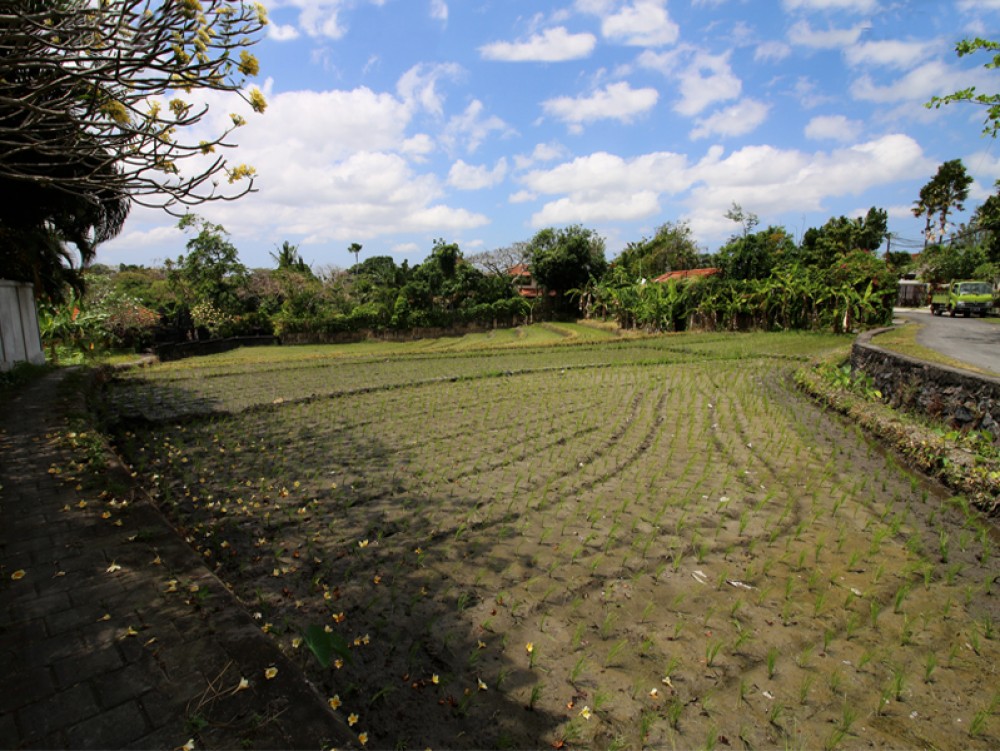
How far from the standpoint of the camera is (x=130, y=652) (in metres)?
2.57

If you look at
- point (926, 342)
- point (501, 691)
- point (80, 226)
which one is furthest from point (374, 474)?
point (926, 342)

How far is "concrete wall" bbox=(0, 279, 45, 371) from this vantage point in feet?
39.4

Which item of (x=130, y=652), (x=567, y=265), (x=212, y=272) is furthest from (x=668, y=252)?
(x=130, y=652)

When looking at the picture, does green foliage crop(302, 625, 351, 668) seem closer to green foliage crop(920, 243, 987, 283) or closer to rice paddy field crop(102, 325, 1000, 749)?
rice paddy field crop(102, 325, 1000, 749)

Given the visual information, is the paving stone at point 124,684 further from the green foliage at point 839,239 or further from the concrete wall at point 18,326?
the green foliage at point 839,239

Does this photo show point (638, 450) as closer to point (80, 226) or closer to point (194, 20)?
point (194, 20)

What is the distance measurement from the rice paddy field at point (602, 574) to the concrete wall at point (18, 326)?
6.62m

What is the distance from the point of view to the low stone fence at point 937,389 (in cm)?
Result: 555

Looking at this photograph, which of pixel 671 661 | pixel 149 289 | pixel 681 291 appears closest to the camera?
pixel 671 661

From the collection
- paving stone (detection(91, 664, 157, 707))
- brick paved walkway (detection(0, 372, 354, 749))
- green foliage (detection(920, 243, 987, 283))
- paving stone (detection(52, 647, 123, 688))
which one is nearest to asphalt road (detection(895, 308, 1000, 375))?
brick paved walkway (detection(0, 372, 354, 749))

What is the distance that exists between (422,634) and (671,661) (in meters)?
1.37

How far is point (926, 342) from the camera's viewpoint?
1205 centimetres

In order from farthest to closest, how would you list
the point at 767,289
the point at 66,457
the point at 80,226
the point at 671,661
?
the point at 767,289
the point at 80,226
the point at 66,457
the point at 671,661

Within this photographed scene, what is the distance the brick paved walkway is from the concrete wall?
35.6 ft
